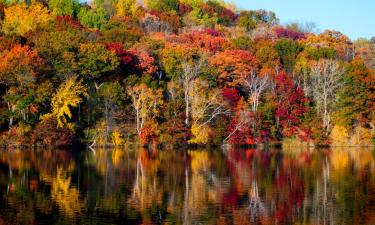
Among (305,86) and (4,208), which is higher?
(305,86)

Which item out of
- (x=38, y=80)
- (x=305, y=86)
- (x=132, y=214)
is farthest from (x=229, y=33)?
(x=132, y=214)

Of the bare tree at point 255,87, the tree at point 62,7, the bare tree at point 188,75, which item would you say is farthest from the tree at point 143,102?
the tree at point 62,7

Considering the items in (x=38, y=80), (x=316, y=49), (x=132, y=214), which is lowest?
(x=132, y=214)

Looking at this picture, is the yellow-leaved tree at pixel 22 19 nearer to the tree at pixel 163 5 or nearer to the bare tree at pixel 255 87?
the bare tree at pixel 255 87

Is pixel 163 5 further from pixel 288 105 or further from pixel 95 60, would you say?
pixel 95 60

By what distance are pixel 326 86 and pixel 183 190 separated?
135 feet

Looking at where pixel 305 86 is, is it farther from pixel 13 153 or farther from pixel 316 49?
pixel 13 153

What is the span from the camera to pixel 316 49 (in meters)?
76.3

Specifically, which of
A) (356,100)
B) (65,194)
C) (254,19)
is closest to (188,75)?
(356,100)

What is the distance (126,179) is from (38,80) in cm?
2532

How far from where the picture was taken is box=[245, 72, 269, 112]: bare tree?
62.4 metres

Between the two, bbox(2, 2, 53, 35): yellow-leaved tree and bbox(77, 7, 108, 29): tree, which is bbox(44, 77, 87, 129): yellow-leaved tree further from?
bbox(77, 7, 108, 29): tree

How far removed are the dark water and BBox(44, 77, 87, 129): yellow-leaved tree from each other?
9.62 m

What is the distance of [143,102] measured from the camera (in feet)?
185
